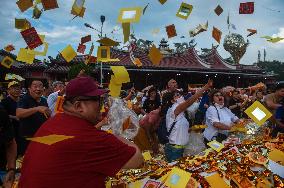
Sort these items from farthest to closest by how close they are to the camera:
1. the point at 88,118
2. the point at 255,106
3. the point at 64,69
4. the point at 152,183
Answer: the point at 64,69
the point at 255,106
the point at 152,183
the point at 88,118

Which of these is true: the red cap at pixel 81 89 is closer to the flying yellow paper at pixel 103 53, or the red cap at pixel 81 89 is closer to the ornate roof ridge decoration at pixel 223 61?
the flying yellow paper at pixel 103 53

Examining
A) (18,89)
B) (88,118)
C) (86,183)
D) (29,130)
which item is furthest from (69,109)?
(18,89)

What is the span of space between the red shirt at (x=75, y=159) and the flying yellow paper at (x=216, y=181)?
1.29 metres

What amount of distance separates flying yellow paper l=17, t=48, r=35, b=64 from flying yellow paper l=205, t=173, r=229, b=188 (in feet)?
12.7

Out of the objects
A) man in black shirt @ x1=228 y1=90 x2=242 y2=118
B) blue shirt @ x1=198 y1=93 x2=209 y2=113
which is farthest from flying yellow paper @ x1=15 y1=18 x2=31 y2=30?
man in black shirt @ x1=228 y1=90 x2=242 y2=118

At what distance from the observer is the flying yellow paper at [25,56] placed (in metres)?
5.66

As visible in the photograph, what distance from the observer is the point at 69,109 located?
2113 mm

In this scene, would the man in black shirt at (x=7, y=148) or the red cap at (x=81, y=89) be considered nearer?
the red cap at (x=81, y=89)

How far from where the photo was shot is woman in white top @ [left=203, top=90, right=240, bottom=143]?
5.43 meters

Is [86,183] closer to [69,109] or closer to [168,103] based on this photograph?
[69,109]

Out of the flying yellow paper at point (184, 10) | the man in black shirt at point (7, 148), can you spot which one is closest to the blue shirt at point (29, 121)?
the man in black shirt at point (7, 148)

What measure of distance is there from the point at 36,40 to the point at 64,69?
2397 centimetres

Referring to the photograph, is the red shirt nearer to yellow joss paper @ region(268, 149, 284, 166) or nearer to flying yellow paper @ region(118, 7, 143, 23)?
yellow joss paper @ region(268, 149, 284, 166)

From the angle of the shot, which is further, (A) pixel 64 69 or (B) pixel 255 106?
(A) pixel 64 69
